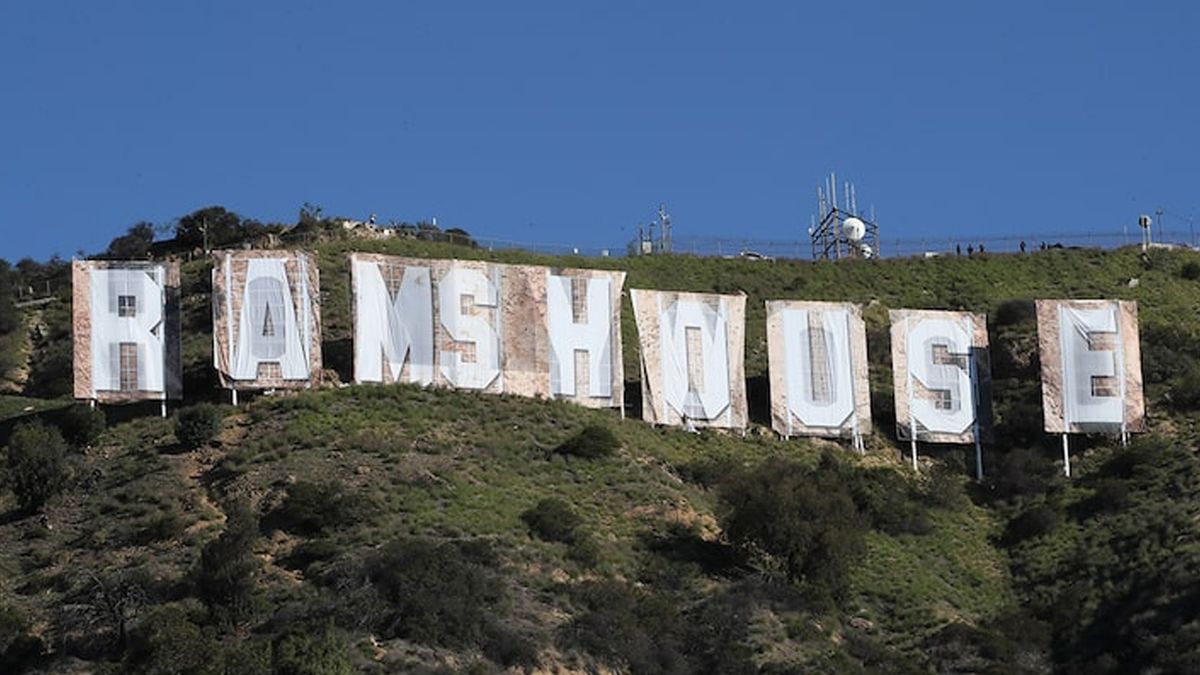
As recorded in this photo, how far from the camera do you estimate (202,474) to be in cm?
8388

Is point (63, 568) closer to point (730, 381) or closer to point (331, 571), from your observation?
point (331, 571)

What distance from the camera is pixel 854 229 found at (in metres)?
116

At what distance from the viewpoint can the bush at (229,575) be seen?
73250 mm

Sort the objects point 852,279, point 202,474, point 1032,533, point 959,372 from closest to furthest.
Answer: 1. point 202,474
2. point 1032,533
3. point 959,372
4. point 852,279

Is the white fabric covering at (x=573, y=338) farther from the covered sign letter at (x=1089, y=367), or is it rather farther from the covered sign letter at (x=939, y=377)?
the covered sign letter at (x=1089, y=367)

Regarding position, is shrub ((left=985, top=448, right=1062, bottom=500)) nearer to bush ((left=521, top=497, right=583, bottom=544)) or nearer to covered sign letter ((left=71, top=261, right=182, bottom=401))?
bush ((left=521, top=497, right=583, bottom=544))

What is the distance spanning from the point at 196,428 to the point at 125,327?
5.56m

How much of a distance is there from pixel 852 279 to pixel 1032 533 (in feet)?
78.4

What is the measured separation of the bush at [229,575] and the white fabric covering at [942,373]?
2950 centimetres

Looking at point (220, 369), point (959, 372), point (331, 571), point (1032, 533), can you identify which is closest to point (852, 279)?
point (959, 372)

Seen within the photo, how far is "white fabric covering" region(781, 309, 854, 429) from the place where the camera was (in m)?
95.4

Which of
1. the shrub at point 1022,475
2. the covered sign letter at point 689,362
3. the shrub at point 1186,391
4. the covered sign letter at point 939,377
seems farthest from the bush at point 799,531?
the shrub at point 1186,391

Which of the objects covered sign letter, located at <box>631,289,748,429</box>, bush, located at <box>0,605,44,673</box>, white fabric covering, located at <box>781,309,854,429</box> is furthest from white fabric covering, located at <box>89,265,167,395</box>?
white fabric covering, located at <box>781,309,854,429</box>

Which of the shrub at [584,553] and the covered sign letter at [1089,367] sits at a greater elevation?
the covered sign letter at [1089,367]
